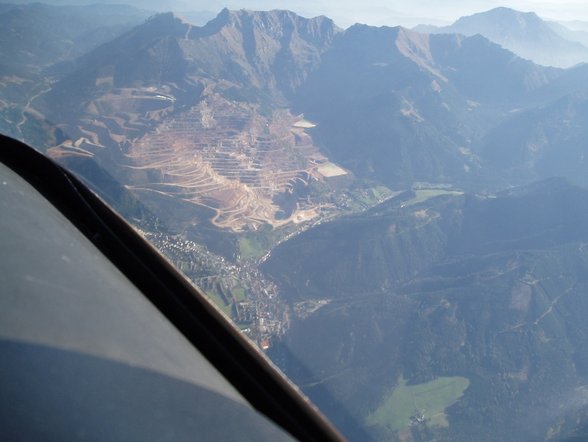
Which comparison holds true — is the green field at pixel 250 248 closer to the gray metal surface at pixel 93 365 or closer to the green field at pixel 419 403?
the green field at pixel 419 403

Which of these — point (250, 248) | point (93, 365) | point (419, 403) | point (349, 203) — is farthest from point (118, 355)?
point (349, 203)

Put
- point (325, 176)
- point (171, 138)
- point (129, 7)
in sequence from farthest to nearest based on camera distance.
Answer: point (129, 7), point (325, 176), point (171, 138)

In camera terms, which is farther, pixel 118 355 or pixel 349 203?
pixel 349 203

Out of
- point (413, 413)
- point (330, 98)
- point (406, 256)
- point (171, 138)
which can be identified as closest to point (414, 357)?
point (413, 413)

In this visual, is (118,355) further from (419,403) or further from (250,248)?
(250,248)

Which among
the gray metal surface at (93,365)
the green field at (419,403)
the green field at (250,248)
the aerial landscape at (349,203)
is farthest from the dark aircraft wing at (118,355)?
the green field at (250,248)

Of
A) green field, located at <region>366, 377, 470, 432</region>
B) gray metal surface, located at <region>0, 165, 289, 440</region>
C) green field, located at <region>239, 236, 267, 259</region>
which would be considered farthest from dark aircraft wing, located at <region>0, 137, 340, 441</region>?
green field, located at <region>239, 236, 267, 259</region>

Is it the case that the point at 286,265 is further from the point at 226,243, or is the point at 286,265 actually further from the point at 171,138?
the point at 171,138
